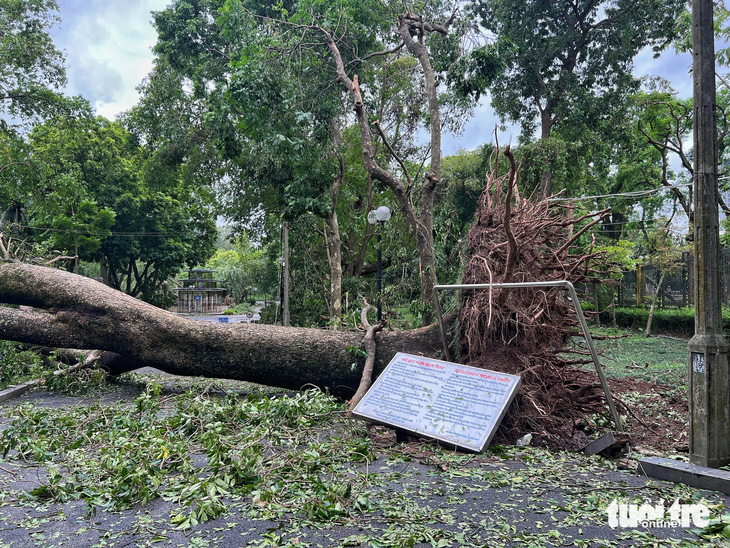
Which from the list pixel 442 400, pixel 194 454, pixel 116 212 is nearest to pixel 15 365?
pixel 194 454

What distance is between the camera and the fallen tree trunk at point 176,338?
7.02 m

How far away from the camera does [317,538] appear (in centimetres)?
308

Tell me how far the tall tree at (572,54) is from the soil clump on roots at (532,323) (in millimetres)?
Result: 11907

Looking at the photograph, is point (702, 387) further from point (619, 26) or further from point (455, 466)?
point (619, 26)

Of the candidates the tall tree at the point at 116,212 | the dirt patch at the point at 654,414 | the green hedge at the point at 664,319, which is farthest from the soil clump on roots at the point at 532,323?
the tall tree at the point at 116,212

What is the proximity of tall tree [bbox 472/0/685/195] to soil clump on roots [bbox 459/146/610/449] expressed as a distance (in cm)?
1191

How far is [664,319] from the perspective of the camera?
1609 cm

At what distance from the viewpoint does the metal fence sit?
15.3m

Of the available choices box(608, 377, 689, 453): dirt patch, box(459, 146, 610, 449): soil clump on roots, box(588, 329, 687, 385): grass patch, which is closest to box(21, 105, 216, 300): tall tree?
box(588, 329, 687, 385): grass patch

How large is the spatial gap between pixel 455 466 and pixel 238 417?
241cm

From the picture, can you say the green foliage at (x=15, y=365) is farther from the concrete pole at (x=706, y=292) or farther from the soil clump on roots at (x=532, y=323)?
the concrete pole at (x=706, y=292)

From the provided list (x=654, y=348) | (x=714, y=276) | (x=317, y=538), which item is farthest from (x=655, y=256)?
(x=317, y=538)

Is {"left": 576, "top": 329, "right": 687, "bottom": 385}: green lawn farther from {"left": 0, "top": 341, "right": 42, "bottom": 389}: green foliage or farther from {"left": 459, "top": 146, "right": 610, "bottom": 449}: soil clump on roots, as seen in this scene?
{"left": 0, "top": 341, "right": 42, "bottom": 389}: green foliage

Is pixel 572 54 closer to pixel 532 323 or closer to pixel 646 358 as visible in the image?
pixel 646 358
